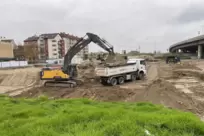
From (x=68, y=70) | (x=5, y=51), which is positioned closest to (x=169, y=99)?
(x=68, y=70)

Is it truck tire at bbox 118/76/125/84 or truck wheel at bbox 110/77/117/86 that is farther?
truck tire at bbox 118/76/125/84

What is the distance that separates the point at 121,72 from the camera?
27078mm

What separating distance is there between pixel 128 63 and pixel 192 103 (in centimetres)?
1265

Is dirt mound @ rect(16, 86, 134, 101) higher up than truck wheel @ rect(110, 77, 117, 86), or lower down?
lower down

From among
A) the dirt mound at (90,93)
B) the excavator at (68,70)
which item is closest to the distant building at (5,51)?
the excavator at (68,70)

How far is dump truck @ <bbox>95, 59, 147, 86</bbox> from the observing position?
25.5 m

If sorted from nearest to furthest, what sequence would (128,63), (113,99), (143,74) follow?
1. (113,99)
2. (128,63)
3. (143,74)

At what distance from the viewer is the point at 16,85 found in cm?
3384

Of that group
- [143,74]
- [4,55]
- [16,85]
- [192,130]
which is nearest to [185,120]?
[192,130]

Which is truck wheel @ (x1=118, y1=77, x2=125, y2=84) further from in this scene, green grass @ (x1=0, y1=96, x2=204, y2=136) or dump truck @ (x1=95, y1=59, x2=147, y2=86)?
green grass @ (x1=0, y1=96, x2=204, y2=136)

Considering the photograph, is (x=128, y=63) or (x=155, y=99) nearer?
(x=155, y=99)

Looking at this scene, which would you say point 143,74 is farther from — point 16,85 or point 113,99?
point 16,85

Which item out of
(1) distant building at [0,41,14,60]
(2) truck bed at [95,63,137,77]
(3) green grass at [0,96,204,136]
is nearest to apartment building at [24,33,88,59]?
(1) distant building at [0,41,14,60]

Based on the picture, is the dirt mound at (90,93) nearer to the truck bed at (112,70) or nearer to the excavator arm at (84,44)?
the excavator arm at (84,44)
